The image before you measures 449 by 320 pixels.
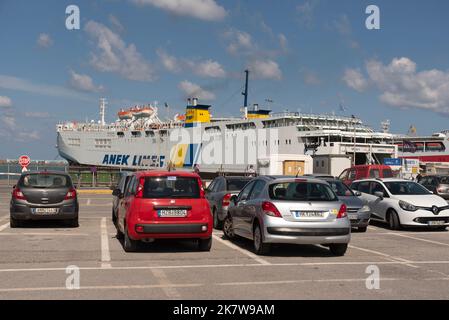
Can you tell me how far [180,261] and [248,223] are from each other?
1853mm

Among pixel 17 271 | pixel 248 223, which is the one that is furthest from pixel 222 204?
pixel 17 271

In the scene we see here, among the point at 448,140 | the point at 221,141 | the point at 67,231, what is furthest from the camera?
the point at 448,140

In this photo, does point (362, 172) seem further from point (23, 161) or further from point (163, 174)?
point (23, 161)

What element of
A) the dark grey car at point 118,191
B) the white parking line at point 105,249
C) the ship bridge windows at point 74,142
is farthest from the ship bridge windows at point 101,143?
the white parking line at point 105,249

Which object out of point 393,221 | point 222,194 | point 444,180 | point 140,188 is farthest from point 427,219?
point 444,180

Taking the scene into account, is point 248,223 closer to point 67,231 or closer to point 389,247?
point 389,247

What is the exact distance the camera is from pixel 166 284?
691 cm

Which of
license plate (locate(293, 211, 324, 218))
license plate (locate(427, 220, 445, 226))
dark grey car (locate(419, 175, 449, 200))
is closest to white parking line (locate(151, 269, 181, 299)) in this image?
license plate (locate(293, 211, 324, 218))

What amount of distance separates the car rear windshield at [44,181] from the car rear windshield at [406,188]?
8.83 meters

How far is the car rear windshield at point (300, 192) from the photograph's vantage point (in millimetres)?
9477

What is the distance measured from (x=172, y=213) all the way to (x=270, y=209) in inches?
67.8

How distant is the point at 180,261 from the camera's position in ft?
29.1

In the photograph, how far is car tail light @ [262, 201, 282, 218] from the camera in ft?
30.3

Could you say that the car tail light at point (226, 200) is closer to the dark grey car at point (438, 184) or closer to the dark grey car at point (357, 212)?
the dark grey car at point (357, 212)
